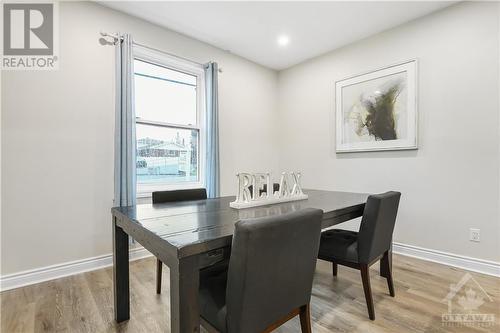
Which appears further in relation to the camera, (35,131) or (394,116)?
(394,116)

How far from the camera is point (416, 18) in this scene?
8.95 feet

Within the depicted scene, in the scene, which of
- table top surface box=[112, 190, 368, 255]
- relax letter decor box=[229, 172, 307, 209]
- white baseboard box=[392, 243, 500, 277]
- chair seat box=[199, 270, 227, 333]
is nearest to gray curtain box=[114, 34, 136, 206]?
table top surface box=[112, 190, 368, 255]

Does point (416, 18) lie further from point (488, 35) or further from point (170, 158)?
point (170, 158)

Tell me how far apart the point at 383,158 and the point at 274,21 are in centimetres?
201

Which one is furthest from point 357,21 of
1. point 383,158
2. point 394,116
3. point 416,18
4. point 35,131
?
point 35,131

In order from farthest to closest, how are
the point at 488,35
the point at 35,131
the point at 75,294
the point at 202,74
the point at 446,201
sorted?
the point at 202,74 < the point at 446,201 < the point at 488,35 < the point at 35,131 < the point at 75,294

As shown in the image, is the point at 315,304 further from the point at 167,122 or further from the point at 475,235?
the point at 167,122

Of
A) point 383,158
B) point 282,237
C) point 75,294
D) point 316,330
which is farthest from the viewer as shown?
point 383,158

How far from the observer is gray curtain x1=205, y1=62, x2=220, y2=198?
10.3 ft

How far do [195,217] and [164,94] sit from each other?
2.13 m

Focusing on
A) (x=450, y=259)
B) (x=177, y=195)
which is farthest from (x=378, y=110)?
(x=177, y=195)

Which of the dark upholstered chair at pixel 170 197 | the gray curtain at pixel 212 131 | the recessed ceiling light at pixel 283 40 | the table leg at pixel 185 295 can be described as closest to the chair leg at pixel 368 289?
the table leg at pixel 185 295

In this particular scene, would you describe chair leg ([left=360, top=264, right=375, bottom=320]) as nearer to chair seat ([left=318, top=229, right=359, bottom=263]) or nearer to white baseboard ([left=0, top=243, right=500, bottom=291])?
chair seat ([left=318, top=229, right=359, bottom=263])

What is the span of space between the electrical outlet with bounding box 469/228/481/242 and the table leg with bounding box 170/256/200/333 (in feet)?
8.94
